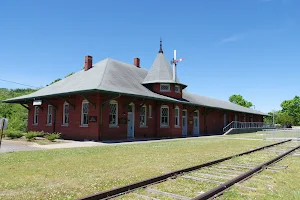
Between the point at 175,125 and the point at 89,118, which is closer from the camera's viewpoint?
the point at 89,118

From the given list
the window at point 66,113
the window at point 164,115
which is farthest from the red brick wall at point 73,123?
the window at point 164,115

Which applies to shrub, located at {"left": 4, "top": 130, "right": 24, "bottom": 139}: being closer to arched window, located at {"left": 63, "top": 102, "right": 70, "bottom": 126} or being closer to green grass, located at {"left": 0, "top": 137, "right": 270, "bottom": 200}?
arched window, located at {"left": 63, "top": 102, "right": 70, "bottom": 126}

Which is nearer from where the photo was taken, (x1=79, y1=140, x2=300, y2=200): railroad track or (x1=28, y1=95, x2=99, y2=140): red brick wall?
(x1=79, y1=140, x2=300, y2=200): railroad track

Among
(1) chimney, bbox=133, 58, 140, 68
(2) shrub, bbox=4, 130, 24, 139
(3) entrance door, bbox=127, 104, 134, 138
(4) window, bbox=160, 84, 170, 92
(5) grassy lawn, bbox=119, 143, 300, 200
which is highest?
(1) chimney, bbox=133, 58, 140, 68

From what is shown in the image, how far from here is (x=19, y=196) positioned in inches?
185

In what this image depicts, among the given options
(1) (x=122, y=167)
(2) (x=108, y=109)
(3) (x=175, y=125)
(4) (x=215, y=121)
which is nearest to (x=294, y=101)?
(4) (x=215, y=121)

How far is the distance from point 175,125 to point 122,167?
1662cm

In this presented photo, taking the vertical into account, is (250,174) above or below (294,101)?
below

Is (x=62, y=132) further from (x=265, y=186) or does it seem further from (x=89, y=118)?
(x=265, y=186)

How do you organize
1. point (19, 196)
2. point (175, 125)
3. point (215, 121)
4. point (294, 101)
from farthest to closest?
point (294, 101) → point (215, 121) → point (175, 125) → point (19, 196)

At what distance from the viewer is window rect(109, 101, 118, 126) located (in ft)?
60.3

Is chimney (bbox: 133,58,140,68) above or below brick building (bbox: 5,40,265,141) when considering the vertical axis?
above

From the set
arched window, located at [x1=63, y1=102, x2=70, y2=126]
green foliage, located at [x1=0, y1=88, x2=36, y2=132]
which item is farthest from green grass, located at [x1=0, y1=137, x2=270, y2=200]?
green foliage, located at [x1=0, y1=88, x2=36, y2=132]

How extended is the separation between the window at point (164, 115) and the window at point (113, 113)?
5.40 metres
